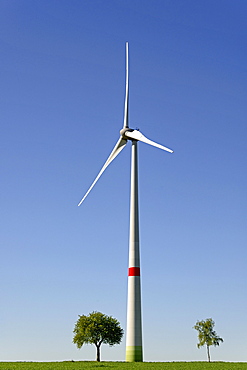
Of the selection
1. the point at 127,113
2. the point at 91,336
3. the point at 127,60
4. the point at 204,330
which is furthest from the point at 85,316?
the point at 127,60

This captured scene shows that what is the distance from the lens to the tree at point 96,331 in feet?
341

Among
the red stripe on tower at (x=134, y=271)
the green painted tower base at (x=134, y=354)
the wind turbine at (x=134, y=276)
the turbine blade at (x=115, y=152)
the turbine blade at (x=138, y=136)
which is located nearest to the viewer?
the green painted tower base at (x=134, y=354)

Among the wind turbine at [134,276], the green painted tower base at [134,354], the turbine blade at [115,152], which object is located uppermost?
the turbine blade at [115,152]

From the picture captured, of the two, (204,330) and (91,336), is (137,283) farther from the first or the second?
(204,330)

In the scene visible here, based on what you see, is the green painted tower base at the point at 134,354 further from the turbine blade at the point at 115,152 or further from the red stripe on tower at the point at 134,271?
the turbine blade at the point at 115,152

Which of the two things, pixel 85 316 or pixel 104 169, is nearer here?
pixel 104 169

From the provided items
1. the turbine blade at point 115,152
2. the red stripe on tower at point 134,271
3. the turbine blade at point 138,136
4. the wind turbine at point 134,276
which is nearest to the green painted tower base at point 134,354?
the wind turbine at point 134,276

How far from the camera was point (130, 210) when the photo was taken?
239 ft

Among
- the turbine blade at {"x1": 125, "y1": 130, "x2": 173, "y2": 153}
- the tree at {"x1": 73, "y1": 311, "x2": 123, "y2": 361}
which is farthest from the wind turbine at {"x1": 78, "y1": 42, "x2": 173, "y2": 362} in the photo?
the tree at {"x1": 73, "y1": 311, "x2": 123, "y2": 361}

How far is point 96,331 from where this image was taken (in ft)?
342

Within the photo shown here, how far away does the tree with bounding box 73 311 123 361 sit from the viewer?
104062 mm

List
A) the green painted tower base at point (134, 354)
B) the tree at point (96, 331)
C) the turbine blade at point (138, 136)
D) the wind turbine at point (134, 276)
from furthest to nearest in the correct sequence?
the tree at point (96, 331), the turbine blade at point (138, 136), the wind turbine at point (134, 276), the green painted tower base at point (134, 354)

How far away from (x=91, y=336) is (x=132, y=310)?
39128 mm

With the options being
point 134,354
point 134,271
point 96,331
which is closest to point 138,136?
point 134,271
